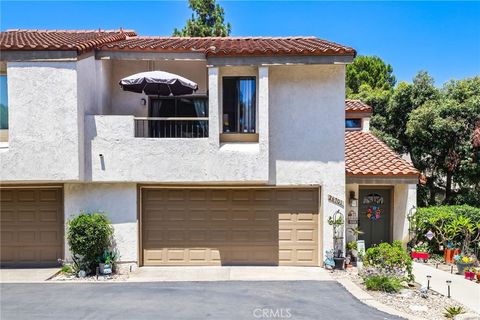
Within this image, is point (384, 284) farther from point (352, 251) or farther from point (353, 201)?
point (353, 201)

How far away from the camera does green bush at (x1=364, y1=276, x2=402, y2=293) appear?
28.5 feet

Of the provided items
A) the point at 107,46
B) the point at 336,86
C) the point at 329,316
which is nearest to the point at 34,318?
the point at 329,316

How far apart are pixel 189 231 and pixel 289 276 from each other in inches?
140

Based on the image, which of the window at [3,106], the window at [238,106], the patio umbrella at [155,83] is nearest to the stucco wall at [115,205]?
the window at [3,106]

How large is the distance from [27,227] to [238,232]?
23.0ft

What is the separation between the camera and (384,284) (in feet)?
A: 28.7

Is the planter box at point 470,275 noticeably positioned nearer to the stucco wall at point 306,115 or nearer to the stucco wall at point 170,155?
the stucco wall at point 306,115

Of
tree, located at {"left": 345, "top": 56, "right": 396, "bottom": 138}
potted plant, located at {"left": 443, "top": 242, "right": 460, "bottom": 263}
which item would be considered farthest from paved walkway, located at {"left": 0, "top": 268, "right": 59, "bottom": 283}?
tree, located at {"left": 345, "top": 56, "right": 396, "bottom": 138}

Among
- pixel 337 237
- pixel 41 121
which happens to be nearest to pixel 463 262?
pixel 337 237

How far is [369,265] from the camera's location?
31.4 ft

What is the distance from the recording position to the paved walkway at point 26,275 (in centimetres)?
994

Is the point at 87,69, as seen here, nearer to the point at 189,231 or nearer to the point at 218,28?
the point at 189,231

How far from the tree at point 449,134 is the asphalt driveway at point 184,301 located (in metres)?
10.4

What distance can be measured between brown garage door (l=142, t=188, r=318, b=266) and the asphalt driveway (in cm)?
172
